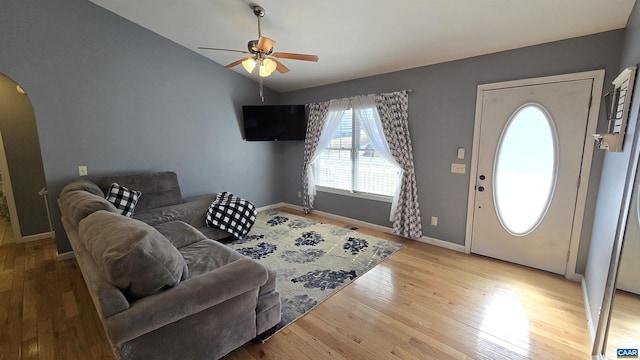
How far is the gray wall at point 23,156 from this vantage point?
3443 millimetres

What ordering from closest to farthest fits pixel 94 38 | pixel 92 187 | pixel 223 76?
pixel 92 187 → pixel 94 38 → pixel 223 76

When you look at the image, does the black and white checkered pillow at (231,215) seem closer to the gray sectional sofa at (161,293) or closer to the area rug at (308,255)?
the area rug at (308,255)

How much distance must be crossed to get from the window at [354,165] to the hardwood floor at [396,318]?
148 cm

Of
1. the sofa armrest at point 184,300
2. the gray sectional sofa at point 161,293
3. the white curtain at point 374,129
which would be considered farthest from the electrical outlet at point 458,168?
the sofa armrest at point 184,300

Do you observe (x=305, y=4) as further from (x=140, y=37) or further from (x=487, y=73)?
(x=140, y=37)

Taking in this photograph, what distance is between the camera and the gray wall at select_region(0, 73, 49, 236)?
344 centimetres

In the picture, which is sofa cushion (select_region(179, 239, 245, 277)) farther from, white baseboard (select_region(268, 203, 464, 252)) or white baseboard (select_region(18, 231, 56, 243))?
white baseboard (select_region(18, 231, 56, 243))

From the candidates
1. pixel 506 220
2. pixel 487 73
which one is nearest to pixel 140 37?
pixel 487 73

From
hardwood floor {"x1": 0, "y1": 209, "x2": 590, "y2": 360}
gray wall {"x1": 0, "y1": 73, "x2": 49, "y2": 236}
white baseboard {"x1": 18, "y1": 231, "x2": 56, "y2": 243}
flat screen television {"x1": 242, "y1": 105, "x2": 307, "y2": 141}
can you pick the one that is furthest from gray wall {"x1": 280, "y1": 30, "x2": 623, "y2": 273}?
white baseboard {"x1": 18, "y1": 231, "x2": 56, "y2": 243}

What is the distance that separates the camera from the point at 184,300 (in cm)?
133

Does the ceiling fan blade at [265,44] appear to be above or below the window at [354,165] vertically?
above

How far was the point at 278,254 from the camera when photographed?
3209mm

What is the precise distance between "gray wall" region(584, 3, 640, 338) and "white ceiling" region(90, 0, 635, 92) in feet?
1.25

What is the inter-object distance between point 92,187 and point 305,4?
310 cm
